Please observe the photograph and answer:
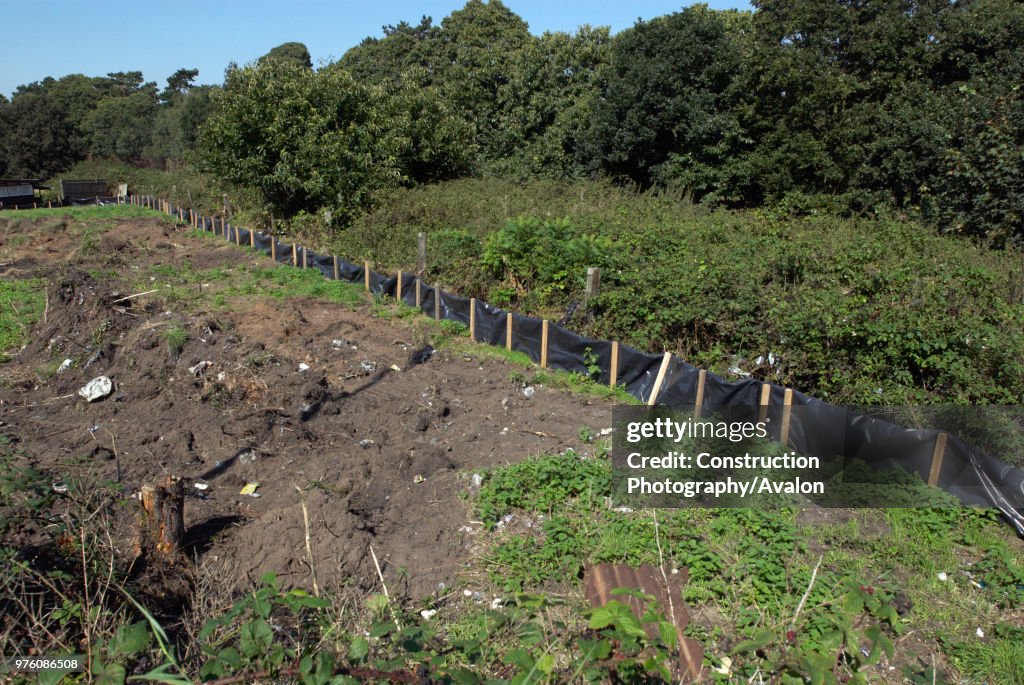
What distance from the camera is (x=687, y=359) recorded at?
904 cm

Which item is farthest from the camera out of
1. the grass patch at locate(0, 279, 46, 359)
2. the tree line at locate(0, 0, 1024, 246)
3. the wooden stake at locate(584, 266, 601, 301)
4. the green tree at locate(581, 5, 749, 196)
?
the green tree at locate(581, 5, 749, 196)

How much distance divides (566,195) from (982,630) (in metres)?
15.0

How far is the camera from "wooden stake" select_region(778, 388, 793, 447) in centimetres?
677

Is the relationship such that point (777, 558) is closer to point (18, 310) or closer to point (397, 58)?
point (18, 310)

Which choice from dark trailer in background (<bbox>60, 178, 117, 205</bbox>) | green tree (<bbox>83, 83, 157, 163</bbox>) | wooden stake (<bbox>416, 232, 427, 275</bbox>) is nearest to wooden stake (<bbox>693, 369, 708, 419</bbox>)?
wooden stake (<bbox>416, 232, 427, 275</bbox>)

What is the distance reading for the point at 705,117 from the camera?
18.5m

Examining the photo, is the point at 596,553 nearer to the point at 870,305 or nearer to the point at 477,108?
the point at 870,305

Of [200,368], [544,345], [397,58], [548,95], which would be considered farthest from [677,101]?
[397,58]

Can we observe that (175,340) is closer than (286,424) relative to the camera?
No

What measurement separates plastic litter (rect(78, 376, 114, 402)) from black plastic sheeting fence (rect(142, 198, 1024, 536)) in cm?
492

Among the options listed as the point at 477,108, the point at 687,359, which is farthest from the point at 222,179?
the point at 687,359

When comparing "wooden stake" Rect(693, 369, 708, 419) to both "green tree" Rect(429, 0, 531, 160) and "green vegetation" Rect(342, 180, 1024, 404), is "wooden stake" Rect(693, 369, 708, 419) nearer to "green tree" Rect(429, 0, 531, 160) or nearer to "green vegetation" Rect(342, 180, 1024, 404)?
"green vegetation" Rect(342, 180, 1024, 404)

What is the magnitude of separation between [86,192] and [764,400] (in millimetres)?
43699

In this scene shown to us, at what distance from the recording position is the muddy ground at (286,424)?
554 centimetres
